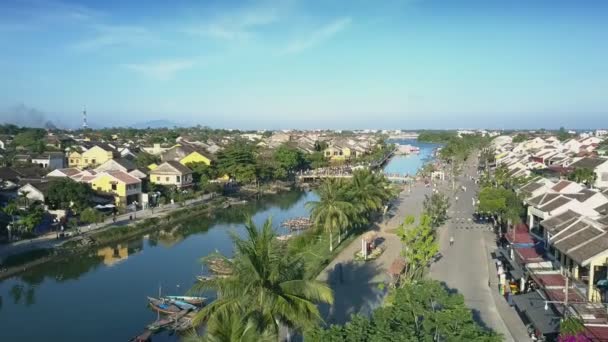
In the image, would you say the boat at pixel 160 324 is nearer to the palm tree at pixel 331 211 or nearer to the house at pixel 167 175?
the palm tree at pixel 331 211

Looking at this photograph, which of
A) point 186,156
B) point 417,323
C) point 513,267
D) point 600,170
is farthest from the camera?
point 186,156

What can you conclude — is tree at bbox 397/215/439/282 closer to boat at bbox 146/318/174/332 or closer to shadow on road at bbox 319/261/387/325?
shadow on road at bbox 319/261/387/325

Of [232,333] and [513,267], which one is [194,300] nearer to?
[513,267]

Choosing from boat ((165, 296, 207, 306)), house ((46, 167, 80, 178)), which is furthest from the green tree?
house ((46, 167, 80, 178))

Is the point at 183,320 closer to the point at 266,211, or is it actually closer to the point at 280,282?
the point at 280,282

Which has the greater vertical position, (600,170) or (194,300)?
(600,170)

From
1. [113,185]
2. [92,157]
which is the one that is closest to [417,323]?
[113,185]
